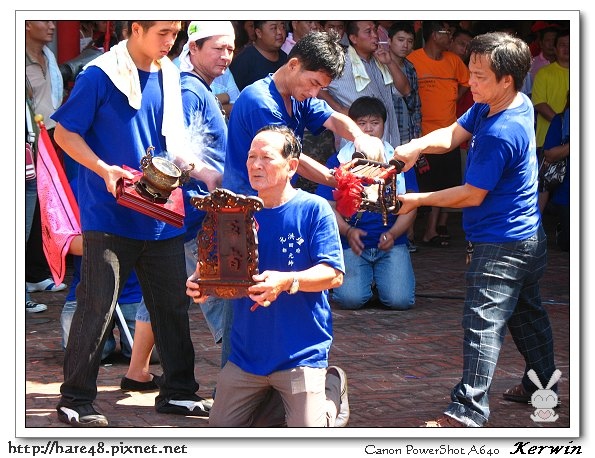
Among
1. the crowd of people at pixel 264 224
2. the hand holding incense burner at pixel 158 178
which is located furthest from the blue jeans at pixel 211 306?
the hand holding incense burner at pixel 158 178

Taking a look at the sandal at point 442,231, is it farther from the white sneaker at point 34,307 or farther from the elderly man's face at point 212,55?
the elderly man's face at point 212,55

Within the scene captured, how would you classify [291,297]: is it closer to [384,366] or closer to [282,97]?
[282,97]

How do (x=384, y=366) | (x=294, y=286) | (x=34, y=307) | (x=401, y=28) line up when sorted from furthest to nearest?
1. (x=401, y=28)
2. (x=34, y=307)
3. (x=384, y=366)
4. (x=294, y=286)

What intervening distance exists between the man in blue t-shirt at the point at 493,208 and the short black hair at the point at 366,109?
2.44 meters

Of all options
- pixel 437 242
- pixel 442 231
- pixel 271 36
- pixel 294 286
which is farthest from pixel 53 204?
pixel 442 231

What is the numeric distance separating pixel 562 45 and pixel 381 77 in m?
2.19

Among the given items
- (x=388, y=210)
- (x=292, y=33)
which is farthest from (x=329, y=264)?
(x=292, y=33)

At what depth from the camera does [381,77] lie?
9.27m

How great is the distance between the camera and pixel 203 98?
5910mm

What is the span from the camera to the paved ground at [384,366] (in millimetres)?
5641

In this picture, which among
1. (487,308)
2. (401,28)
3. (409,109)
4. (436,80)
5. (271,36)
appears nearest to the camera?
(487,308)

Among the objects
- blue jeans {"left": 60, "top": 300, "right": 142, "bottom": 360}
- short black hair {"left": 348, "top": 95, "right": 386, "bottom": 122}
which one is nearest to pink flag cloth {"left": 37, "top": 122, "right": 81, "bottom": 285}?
blue jeans {"left": 60, "top": 300, "right": 142, "bottom": 360}

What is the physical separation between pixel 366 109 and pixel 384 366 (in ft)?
6.96

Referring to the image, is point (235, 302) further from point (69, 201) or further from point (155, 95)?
point (69, 201)
